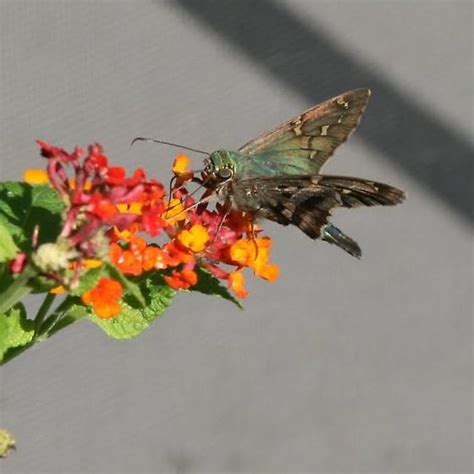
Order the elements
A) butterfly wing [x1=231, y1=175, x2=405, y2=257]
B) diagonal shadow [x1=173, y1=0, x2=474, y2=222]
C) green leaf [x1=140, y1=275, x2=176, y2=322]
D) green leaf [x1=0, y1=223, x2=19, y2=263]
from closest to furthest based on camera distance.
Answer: green leaf [x1=0, y1=223, x2=19, y2=263] → green leaf [x1=140, y1=275, x2=176, y2=322] → butterfly wing [x1=231, y1=175, x2=405, y2=257] → diagonal shadow [x1=173, y1=0, x2=474, y2=222]

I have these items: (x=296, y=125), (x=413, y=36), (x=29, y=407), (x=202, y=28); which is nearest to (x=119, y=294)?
(x=296, y=125)

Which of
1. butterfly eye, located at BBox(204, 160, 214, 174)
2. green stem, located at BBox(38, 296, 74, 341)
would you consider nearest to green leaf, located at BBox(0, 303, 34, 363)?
green stem, located at BBox(38, 296, 74, 341)

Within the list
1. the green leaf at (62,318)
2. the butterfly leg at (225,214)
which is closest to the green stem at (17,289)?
the green leaf at (62,318)

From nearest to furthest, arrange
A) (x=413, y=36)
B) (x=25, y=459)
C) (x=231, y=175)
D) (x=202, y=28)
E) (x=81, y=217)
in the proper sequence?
(x=81, y=217), (x=231, y=175), (x=25, y=459), (x=202, y=28), (x=413, y=36)

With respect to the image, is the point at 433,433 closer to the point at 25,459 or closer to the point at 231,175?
the point at 25,459

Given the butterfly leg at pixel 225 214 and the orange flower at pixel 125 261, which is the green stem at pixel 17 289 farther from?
the butterfly leg at pixel 225 214

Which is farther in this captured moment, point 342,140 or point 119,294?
point 342,140

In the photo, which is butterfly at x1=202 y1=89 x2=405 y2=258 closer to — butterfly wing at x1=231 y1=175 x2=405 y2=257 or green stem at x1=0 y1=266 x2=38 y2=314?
butterfly wing at x1=231 y1=175 x2=405 y2=257
